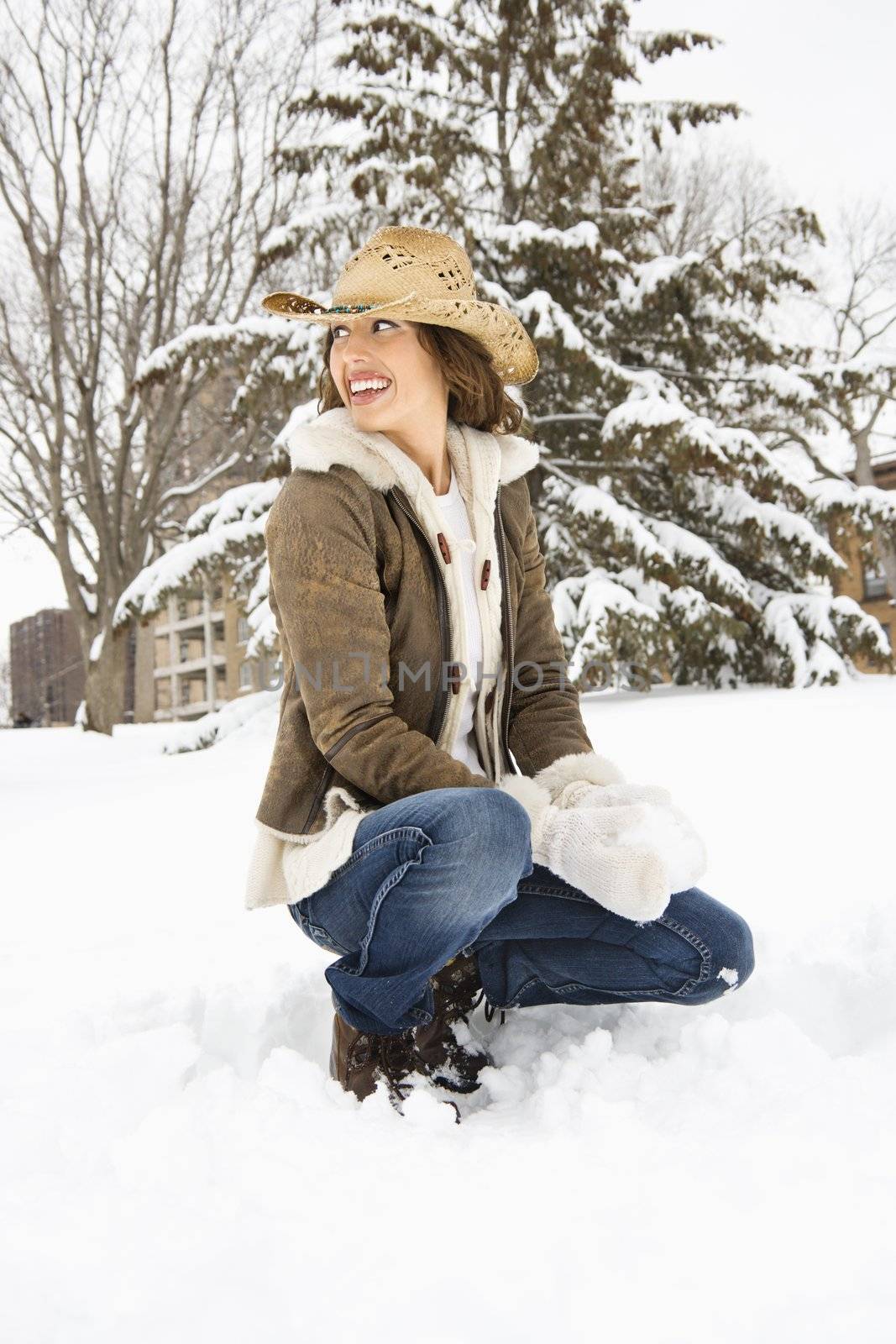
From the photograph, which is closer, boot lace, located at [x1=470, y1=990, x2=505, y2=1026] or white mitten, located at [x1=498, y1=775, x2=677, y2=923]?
white mitten, located at [x1=498, y1=775, x2=677, y2=923]

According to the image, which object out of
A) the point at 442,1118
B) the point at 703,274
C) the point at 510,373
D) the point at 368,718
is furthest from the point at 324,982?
the point at 703,274

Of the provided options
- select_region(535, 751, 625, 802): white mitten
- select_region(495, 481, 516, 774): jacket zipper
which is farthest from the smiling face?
select_region(535, 751, 625, 802): white mitten

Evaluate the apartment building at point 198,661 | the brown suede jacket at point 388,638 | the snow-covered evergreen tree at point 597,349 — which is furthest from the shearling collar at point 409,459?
the apartment building at point 198,661

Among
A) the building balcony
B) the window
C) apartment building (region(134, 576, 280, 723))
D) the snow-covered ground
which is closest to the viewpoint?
the snow-covered ground

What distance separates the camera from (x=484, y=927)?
1832 mm

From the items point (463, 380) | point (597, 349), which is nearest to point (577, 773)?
point (463, 380)

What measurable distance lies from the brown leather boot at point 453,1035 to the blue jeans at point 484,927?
0.21ft

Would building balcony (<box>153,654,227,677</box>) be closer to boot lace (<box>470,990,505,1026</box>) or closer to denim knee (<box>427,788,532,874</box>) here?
boot lace (<box>470,990,505,1026</box>)

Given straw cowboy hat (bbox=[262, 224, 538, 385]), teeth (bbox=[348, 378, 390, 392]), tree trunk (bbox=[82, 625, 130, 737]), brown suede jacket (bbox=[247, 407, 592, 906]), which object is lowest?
tree trunk (bbox=[82, 625, 130, 737])

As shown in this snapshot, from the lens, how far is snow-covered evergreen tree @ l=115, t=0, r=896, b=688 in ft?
27.5

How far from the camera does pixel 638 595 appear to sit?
8742mm

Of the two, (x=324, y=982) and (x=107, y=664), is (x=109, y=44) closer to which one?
(x=107, y=664)

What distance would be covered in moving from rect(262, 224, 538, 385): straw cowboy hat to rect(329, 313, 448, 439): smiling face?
45 millimetres

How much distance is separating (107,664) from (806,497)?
27.7 ft
